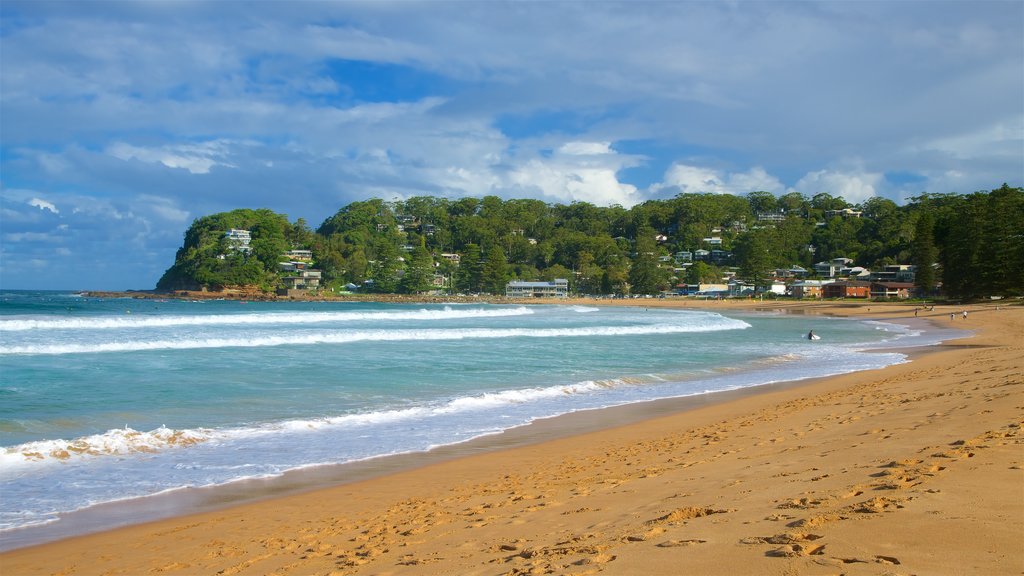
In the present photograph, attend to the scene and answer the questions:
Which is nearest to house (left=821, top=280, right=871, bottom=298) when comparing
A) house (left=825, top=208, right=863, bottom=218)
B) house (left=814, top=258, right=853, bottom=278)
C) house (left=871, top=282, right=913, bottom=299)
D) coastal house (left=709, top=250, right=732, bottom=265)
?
house (left=871, top=282, right=913, bottom=299)

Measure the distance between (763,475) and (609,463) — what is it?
201 centimetres

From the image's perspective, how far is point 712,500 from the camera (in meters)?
5.21

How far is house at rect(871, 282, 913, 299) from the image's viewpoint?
8106cm

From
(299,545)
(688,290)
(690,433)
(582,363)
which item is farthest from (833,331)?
(688,290)

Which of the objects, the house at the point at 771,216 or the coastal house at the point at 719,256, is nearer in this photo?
the coastal house at the point at 719,256

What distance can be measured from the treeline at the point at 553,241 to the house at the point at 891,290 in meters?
7.69

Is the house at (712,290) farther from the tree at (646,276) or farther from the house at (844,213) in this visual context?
the house at (844,213)

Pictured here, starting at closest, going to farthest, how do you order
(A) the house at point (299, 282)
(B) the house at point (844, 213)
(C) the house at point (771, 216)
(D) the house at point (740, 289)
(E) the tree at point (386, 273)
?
(D) the house at point (740, 289), (A) the house at point (299, 282), (E) the tree at point (386, 273), (B) the house at point (844, 213), (C) the house at point (771, 216)

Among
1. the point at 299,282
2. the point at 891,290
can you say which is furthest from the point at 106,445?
the point at 299,282

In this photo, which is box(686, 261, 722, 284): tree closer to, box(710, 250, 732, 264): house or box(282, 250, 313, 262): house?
box(710, 250, 732, 264): house

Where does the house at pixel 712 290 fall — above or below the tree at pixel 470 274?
below

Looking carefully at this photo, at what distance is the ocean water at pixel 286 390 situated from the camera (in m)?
Result: 8.17

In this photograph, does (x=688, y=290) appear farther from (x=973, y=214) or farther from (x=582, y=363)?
(x=582, y=363)

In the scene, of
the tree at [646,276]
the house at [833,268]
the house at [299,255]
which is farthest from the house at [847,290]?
the house at [299,255]
